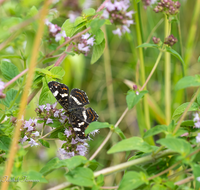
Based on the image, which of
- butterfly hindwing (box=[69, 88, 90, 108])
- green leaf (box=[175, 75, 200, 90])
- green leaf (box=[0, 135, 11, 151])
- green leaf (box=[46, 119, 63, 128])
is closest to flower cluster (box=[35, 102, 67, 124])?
green leaf (box=[46, 119, 63, 128])

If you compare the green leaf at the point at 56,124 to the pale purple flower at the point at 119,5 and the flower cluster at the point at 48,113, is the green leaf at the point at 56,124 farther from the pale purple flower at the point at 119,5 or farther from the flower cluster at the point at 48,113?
the pale purple flower at the point at 119,5

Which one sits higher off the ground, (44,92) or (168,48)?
(168,48)

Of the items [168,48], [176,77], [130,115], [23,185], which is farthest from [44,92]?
[130,115]

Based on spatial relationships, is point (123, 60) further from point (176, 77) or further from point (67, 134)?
point (67, 134)

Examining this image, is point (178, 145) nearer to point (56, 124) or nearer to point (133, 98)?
point (133, 98)

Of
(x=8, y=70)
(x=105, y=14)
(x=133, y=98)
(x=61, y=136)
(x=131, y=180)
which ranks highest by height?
(x=105, y=14)

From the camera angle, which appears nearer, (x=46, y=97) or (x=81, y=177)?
(x=81, y=177)

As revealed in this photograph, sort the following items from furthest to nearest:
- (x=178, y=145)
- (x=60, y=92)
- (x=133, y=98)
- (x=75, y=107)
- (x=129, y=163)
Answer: (x=75, y=107)
(x=60, y=92)
(x=133, y=98)
(x=129, y=163)
(x=178, y=145)

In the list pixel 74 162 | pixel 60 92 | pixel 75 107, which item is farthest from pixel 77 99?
pixel 74 162
